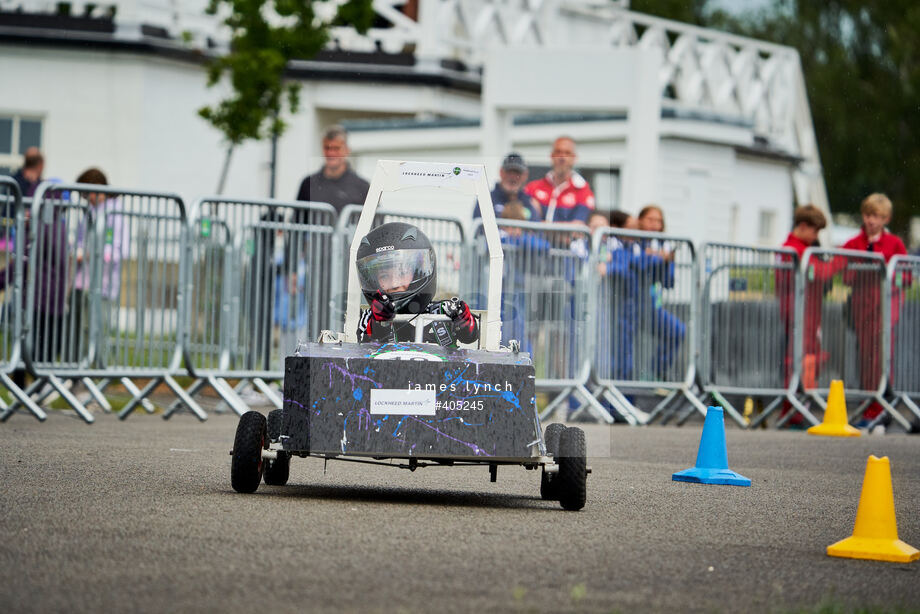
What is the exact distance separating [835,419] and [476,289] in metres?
5.44

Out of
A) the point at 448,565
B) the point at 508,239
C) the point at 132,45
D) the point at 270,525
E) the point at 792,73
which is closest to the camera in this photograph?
the point at 448,565

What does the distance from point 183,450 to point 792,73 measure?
27091 mm

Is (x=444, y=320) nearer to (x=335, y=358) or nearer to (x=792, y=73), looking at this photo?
(x=335, y=358)

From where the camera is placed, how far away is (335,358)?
761cm

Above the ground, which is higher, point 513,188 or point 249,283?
point 513,188

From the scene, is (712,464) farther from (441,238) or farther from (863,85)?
(863,85)

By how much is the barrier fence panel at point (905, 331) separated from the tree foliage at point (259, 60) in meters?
11.4

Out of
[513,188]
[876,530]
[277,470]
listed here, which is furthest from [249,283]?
[876,530]

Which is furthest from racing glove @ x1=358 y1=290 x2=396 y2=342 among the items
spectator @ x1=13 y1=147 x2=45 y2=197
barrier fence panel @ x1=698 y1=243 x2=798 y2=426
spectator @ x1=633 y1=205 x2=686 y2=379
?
spectator @ x1=13 y1=147 x2=45 y2=197

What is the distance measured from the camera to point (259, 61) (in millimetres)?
24906

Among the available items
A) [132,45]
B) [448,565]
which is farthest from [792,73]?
[448,565]

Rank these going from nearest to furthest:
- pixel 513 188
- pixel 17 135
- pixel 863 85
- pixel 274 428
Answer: pixel 274 428, pixel 513 188, pixel 17 135, pixel 863 85

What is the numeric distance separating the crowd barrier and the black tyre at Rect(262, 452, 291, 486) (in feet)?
7.35

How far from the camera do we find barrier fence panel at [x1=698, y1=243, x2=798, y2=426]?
1585 centimetres
